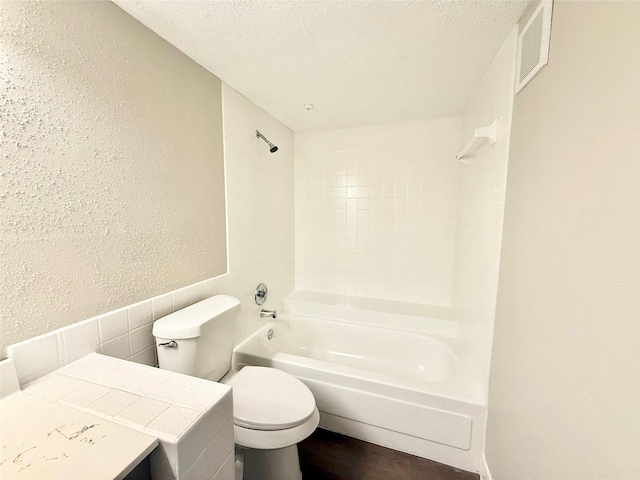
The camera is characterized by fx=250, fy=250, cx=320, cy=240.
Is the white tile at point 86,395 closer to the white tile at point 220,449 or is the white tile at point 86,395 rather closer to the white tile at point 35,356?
the white tile at point 35,356

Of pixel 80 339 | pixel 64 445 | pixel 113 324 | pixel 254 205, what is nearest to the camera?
pixel 64 445

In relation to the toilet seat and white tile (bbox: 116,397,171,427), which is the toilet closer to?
the toilet seat

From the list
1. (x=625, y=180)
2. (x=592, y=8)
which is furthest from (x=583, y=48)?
(x=625, y=180)

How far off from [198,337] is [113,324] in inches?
12.5

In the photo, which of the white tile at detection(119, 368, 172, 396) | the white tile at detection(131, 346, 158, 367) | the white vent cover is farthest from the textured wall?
the white vent cover

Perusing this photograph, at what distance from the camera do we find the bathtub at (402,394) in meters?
1.31

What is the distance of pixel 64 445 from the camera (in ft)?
1.70

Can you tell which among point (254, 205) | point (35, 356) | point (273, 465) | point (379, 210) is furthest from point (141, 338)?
point (379, 210)

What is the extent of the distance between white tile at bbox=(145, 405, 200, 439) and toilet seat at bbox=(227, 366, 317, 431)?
21.8 inches

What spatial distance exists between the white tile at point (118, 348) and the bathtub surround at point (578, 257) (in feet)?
4.88

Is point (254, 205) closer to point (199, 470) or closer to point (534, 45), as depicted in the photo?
point (199, 470)

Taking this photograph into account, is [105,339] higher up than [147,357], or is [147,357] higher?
[105,339]

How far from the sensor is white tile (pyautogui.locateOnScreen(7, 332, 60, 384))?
0.73 meters

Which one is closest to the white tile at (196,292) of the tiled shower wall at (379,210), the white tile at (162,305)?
the white tile at (162,305)
